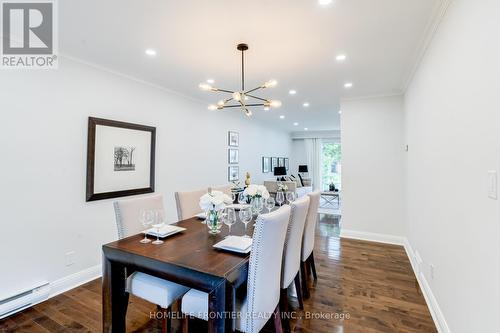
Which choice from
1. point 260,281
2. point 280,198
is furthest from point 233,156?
point 260,281

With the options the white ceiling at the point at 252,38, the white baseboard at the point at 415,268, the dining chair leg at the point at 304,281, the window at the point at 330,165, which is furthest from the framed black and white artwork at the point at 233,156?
the window at the point at 330,165

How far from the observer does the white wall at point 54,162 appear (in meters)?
2.36

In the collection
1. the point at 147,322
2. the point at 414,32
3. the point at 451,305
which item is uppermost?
the point at 414,32

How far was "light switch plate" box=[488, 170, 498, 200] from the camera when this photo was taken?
1.21 m

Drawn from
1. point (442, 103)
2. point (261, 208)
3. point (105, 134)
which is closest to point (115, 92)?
point (105, 134)

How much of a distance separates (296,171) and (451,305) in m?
9.21

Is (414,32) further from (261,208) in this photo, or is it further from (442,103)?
(261,208)

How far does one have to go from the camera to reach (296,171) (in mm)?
10984

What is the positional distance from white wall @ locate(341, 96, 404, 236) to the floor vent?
446cm

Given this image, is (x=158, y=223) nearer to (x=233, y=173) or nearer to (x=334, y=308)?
(x=334, y=308)

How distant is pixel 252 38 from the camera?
2.42 metres

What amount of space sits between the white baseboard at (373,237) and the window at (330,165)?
6.21m

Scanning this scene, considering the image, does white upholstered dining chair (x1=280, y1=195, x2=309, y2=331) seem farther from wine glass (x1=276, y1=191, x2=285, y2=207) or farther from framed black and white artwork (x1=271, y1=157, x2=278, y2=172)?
framed black and white artwork (x1=271, y1=157, x2=278, y2=172)

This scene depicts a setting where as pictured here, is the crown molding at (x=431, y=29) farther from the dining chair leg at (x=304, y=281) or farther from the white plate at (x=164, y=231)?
the white plate at (x=164, y=231)
